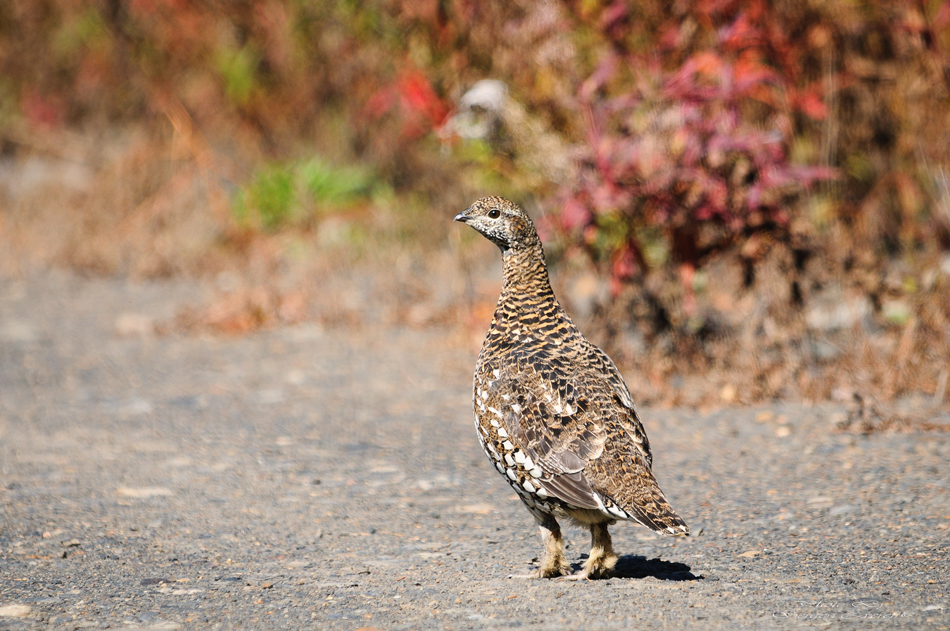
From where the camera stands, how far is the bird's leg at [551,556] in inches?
154

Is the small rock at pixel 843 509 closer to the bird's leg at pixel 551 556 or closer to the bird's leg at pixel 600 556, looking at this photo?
the bird's leg at pixel 600 556

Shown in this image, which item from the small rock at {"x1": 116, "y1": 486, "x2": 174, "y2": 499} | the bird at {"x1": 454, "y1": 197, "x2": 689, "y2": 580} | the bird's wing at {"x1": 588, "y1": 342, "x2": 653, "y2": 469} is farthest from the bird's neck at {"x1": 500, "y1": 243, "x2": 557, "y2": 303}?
the small rock at {"x1": 116, "y1": 486, "x2": 174, "y2": 499}

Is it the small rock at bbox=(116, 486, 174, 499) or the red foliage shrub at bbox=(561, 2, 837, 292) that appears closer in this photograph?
the small rock at bbox=(116, 486, 174, 499)

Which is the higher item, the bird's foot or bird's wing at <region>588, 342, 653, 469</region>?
bird's wing at <region>588, 342, 653, 469</region>

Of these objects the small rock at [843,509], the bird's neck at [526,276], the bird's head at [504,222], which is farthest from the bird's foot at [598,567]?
the bird's head at [504,222]

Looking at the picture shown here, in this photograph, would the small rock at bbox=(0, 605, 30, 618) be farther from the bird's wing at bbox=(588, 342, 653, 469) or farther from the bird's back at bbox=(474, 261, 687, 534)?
the bird's wing at bbox=(588, 342, 653, 469)

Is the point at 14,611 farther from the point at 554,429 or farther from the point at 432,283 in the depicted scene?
the point at 432,283

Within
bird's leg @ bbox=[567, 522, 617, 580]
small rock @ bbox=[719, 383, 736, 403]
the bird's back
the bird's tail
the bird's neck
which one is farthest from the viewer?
small rock @ bbox=[719, 383, 736, 403]

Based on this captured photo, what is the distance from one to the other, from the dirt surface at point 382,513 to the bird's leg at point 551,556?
119 millimetres

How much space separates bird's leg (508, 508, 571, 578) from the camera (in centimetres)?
392

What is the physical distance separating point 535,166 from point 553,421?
11.9 ft

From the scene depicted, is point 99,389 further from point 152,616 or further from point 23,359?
point 152,616

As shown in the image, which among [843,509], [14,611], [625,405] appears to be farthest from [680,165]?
[14,611]

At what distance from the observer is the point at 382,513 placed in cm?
485
